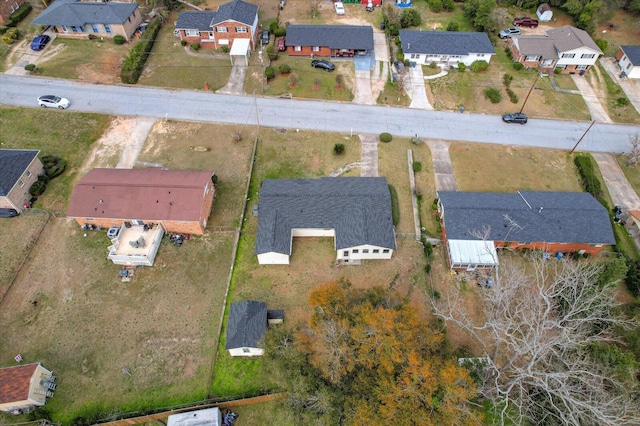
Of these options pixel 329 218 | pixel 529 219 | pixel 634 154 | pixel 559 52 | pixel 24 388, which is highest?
pixel 559 52

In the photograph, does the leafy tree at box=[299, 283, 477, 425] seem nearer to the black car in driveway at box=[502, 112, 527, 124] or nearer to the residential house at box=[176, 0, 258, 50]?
the black car in driveway at box=[502, 112, 527, 124]

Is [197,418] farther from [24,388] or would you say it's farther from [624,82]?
[624,82]

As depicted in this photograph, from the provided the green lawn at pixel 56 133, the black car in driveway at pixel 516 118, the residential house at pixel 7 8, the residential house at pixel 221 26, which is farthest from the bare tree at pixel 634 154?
the residential house at pixel 7 8

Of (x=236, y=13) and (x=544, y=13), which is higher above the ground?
(x=236, y=13)

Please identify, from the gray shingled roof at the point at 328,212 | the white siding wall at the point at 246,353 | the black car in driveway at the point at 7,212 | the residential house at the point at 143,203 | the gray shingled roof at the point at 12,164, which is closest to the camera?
the white siding wall at the point at 246,353

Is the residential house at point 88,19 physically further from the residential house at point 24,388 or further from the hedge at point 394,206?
the residential house at point 24,388

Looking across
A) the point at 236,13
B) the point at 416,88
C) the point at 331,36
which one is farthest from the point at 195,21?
the point at 416,88

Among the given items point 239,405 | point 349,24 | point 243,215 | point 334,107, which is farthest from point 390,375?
point 349,24

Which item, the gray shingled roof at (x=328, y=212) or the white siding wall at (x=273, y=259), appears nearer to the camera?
the white siding wall at (x=273, y=259)
